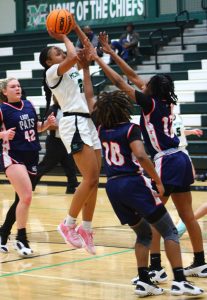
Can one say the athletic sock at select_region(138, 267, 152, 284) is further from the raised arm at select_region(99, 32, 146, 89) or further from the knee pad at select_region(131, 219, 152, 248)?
the raised arm at select_region(99, 32, 146, 89)

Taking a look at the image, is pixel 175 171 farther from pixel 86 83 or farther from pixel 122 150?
pixel 86 83

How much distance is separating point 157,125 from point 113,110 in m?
0.49

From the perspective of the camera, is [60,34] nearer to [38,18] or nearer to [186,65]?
[186,65]

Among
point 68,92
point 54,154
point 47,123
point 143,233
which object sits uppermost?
point 68,92

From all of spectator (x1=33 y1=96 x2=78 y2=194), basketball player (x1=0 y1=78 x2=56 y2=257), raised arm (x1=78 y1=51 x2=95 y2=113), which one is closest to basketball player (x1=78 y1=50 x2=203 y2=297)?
raised arm (x1=78 y1=51 x2=95 y2=113)

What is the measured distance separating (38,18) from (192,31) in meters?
5.25

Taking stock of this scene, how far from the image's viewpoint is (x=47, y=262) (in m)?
6.70

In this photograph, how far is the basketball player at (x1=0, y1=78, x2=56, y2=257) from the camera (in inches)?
278

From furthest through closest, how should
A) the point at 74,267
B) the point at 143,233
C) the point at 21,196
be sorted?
1. the point at 21,196
2. the point at 74,267
3. the point at 143,233

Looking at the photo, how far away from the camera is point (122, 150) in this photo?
5320mm

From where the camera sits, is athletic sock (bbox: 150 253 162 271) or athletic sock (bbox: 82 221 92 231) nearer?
athletic sock (bbox: 150 253 162 271)

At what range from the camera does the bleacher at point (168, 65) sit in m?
15.6

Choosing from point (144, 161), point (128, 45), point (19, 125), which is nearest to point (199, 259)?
point (144, 161)

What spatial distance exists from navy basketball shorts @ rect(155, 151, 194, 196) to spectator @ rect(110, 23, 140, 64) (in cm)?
1207
